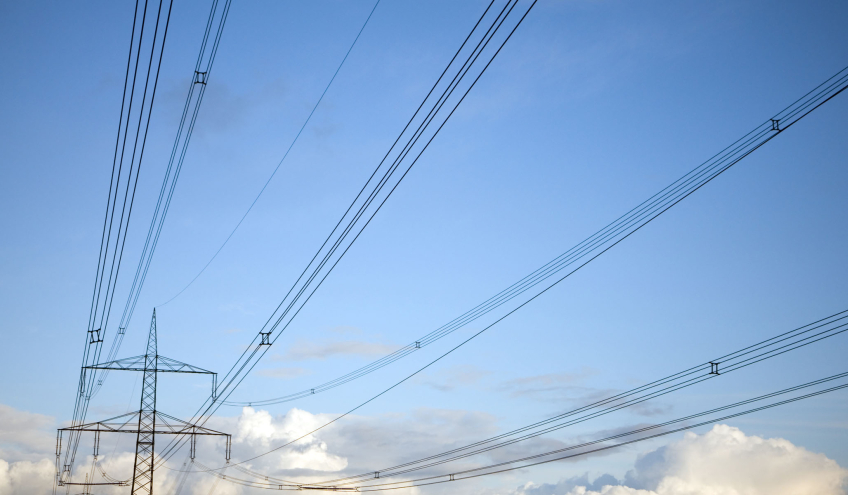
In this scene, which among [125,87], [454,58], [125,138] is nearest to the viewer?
[454,58]

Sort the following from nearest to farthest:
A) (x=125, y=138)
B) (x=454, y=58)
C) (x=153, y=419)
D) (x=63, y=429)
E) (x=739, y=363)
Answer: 1. (x=454, y=58)
2. (x=125, y=138)
3. (x=739, y=363)
4. (x=63, y=429)
5. (x=153, y=419)

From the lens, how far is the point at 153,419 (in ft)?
187

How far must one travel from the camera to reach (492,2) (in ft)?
40.1

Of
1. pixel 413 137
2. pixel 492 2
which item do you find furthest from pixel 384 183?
pixel 492 2

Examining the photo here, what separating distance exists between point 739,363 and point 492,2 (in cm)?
2426

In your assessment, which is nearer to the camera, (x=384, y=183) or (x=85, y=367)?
(x=384, y=183)

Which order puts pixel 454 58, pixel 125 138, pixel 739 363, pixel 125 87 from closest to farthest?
pixel 454 58
pixel 125 87
pixel 125 138
pixel 739 363

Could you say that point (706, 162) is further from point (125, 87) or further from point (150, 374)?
point (150, 374)

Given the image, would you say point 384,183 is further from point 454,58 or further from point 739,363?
point 739,363

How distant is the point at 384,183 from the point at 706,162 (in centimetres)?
1151

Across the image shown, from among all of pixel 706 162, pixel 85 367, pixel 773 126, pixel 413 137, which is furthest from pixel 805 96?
pixel 85 367

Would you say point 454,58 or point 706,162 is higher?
point 706,162

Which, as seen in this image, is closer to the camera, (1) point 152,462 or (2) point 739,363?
(2) point 739,363

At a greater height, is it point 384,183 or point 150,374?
point 150,374
